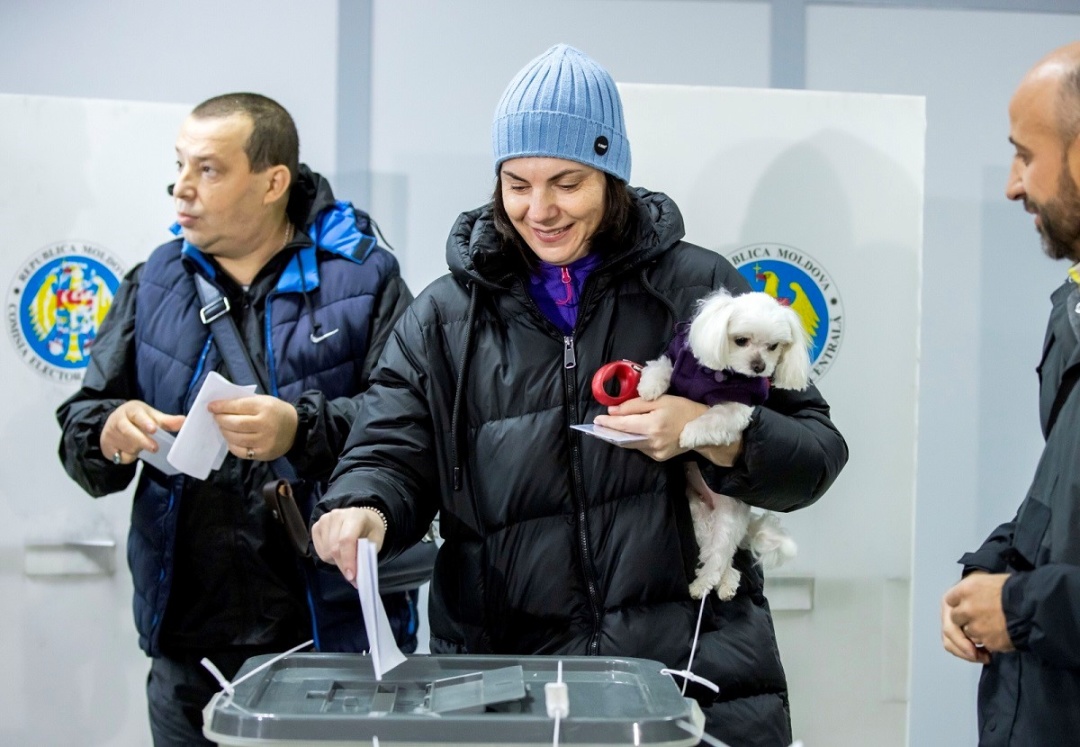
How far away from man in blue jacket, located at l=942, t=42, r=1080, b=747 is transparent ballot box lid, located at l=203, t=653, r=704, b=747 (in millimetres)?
484

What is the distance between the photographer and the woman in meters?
1.66

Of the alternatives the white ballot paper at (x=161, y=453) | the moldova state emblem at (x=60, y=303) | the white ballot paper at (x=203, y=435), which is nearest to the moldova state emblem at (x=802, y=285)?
the white ballot paper at (x=203, y=435)

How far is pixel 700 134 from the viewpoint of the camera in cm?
277

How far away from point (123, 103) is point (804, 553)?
2.14m

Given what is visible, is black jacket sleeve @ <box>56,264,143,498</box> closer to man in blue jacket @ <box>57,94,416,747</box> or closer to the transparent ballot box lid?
man in blue jacket @ <box>57,94,416,747</box>

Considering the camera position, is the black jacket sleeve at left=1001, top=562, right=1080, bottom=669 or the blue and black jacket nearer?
the black jacket sleeve at left=1001, top=562, right=1080, bottom=669

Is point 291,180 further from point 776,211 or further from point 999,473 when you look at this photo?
point 999,473

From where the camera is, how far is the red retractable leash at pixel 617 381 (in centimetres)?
169

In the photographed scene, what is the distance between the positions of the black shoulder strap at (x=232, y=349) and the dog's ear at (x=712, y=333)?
3.46 ft

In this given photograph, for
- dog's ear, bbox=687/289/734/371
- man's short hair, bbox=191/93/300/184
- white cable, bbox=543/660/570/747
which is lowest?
white cable, bbox=543/660/570/747

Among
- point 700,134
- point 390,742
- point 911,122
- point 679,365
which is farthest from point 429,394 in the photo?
point 911,122

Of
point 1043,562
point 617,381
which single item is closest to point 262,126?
point 617,381

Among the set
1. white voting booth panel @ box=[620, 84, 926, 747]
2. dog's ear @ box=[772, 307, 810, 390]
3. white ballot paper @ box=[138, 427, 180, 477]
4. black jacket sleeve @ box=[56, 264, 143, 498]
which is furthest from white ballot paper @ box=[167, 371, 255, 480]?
white voting booth panel @ box=[620, 84, 926, 747]

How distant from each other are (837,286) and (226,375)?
150 cm
